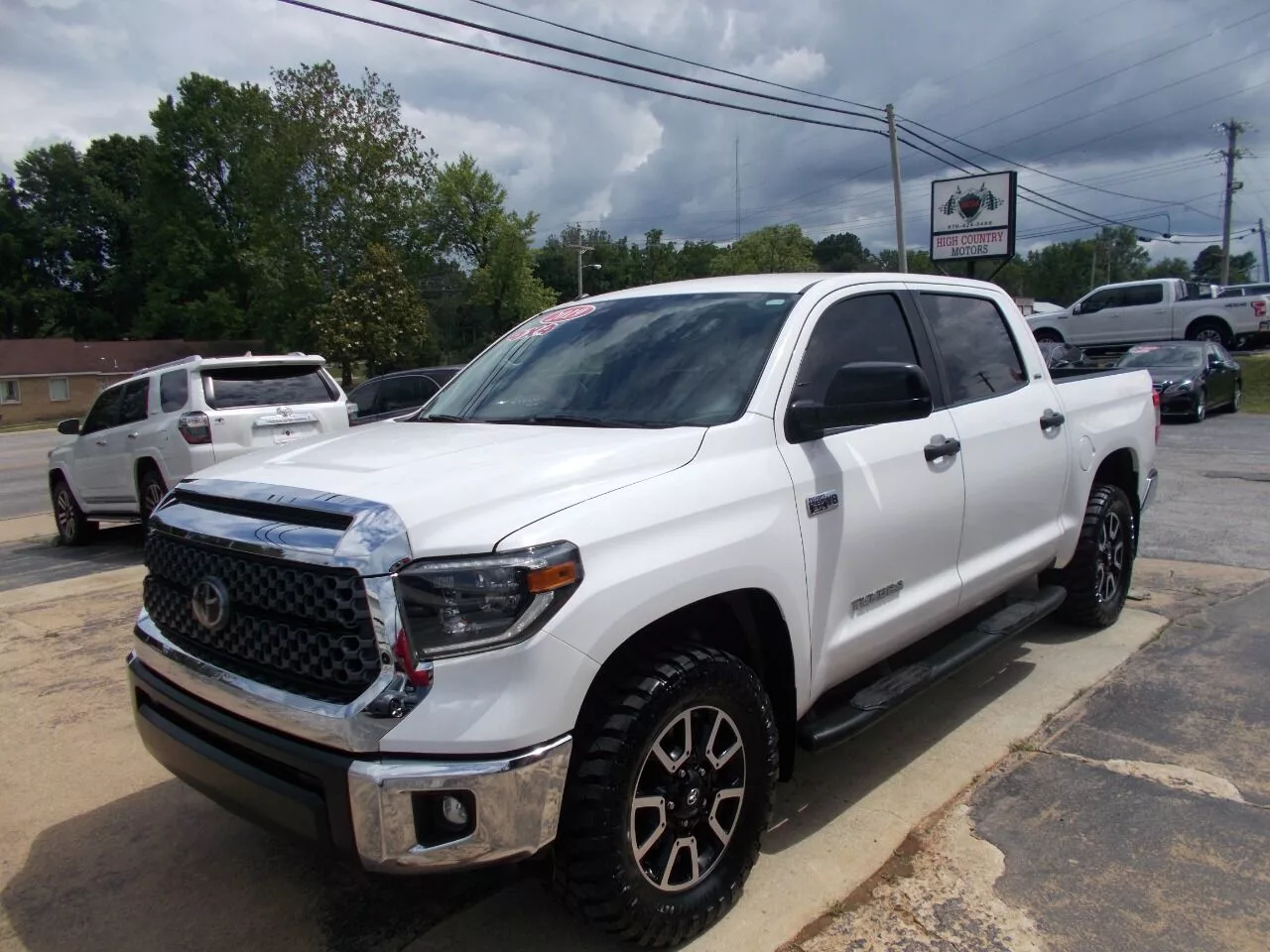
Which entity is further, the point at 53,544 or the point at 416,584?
the point at 53,544

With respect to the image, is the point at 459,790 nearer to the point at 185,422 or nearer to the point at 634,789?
the point at 634,789

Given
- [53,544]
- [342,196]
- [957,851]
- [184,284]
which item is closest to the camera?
[957,851]

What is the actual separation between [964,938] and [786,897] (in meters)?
0.54

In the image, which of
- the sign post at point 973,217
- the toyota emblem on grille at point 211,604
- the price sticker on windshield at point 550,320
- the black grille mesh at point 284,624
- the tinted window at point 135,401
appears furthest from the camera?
the sign post at point 973,217

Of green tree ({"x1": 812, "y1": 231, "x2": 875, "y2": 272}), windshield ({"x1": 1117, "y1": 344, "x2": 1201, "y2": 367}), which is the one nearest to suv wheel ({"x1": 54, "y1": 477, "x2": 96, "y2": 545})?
windshield ({"x1": 1117, "y1": 344, "x2": 1201, "y2": 367})

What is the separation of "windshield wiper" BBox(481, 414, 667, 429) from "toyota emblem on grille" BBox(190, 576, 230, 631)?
1.20 m

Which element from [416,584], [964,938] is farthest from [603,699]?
[964,938]

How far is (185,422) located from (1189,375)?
17975 mm

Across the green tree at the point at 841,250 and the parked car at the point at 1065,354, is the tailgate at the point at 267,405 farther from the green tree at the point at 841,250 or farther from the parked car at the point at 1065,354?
the green tree at the point at 841,250

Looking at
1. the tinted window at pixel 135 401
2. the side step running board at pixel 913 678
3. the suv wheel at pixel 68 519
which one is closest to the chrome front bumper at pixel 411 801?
the side step running board at pixel 913 678

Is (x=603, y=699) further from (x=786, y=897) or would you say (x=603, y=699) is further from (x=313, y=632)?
(x=786, y=897)

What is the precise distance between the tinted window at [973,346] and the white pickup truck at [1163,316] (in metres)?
20.7

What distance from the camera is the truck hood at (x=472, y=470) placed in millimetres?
2373

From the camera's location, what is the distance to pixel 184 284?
6388 cm
